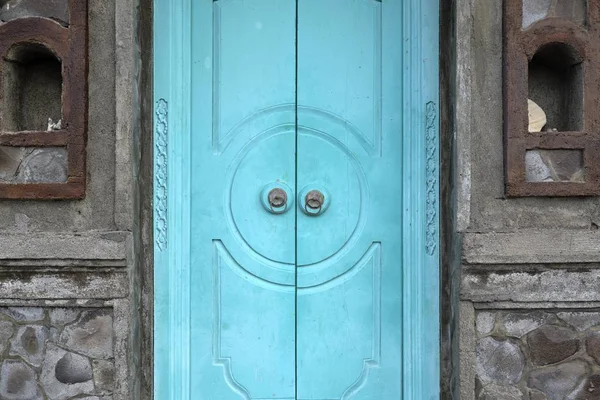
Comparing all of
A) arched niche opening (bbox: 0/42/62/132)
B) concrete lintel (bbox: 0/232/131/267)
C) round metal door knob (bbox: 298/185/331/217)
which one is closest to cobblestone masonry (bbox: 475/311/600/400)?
round metal door knob (bbox: 298/185/331/217)

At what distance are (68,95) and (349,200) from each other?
4.42ft

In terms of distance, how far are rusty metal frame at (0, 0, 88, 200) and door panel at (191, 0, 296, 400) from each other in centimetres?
51

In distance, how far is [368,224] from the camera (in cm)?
320

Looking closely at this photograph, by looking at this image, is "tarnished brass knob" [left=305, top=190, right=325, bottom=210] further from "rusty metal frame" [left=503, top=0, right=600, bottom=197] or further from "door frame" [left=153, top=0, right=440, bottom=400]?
"rusty metal frame" [left=503, top=0, right=600, bottom=197]

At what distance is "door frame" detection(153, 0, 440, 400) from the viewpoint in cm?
313

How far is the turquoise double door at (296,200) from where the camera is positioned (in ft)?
10.4

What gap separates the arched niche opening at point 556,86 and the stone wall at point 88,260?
1.84 m

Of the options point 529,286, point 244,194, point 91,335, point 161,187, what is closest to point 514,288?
point 529,286

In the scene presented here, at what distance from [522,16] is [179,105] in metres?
1.59

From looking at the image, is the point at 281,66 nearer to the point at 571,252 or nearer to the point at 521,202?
the point at 521,202

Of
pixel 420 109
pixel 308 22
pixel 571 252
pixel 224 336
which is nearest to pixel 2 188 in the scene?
pixel 224 336

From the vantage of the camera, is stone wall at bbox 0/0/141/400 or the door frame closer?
stone wall at bbox 0/0/141/400

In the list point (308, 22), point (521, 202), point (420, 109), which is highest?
point (308, 22)

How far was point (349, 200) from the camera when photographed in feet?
10.5
